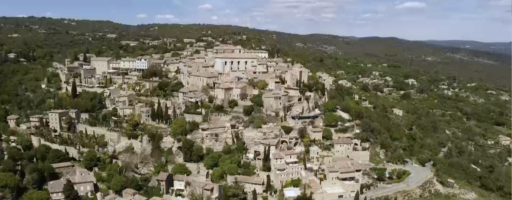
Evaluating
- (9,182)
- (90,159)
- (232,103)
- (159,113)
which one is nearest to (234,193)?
(232,103)

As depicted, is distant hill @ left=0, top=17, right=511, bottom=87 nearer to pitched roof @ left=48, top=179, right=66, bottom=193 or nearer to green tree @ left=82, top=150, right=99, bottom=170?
green tree @ left=82, top=150, right=99, bottom=170

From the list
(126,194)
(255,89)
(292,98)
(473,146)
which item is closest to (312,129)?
(292,98)

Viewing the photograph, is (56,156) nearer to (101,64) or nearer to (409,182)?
(101,64)

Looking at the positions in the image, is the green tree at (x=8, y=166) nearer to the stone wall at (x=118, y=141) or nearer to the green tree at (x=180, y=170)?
the stone wall at (x=118, y=141)

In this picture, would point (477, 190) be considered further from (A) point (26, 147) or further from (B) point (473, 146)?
(A) point (26, 147)

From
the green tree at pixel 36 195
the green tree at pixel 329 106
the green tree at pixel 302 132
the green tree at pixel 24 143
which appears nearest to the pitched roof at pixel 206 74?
the green tree at pixel 329 106
